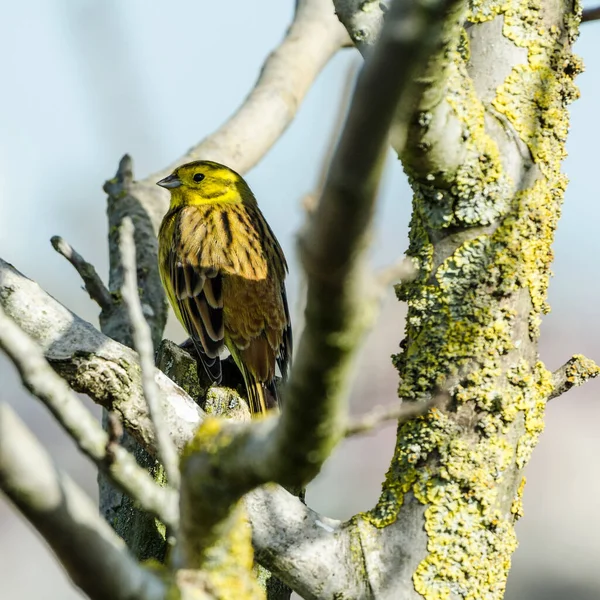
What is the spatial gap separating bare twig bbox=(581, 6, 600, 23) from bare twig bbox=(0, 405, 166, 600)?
2701 millimetres

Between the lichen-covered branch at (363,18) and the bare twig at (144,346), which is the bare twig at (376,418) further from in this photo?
the lichen-covered branch at (363,18)

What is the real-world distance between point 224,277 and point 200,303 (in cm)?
19

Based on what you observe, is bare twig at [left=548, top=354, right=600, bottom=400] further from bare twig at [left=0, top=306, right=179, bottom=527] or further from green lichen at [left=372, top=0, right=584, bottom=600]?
bare twig at [left=0, top=306, right=179, bottom=527]

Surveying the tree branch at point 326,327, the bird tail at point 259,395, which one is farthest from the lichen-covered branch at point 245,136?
the tree branch at point 326,327

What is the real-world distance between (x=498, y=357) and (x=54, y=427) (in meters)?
4.85

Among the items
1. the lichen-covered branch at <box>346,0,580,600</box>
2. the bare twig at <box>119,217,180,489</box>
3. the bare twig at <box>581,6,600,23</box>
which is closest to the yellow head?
the bare twig at <box>581,6,600,23</box>

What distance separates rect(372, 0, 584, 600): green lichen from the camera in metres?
2.61

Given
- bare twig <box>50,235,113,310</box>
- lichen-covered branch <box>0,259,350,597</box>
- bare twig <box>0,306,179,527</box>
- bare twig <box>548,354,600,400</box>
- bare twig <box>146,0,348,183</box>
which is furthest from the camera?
bare twig <box>146,0,348,183</box>

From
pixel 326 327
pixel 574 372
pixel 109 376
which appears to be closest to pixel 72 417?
pixel 326 327

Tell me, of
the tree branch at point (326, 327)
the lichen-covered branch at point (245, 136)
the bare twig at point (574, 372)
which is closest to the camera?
the tree branch at point (326, 327)

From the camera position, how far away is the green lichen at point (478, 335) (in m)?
2.61

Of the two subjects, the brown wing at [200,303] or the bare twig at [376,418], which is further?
the brown wing at [200,303]

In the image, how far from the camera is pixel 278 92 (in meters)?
5.11

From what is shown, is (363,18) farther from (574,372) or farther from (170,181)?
(170,181)
